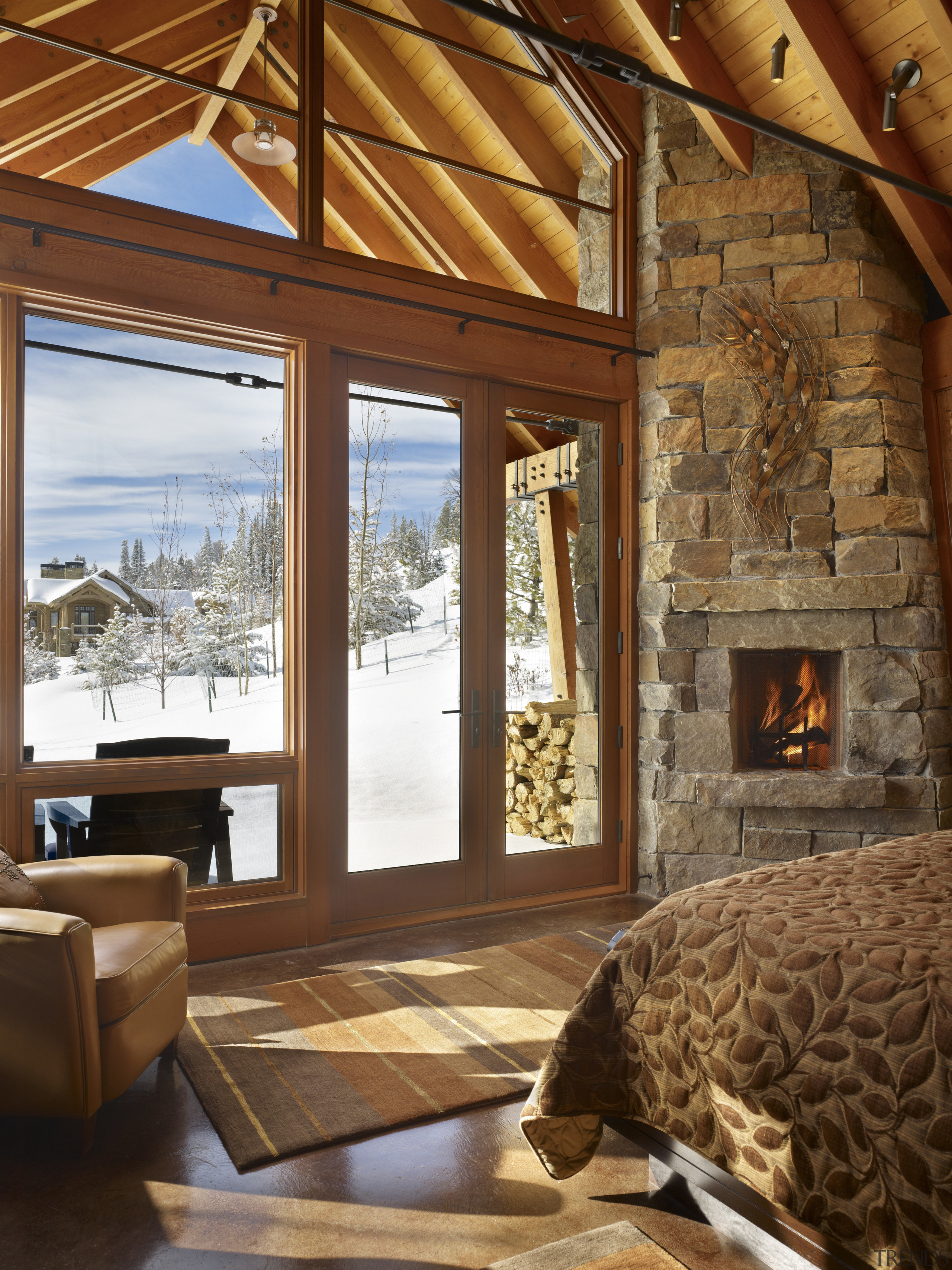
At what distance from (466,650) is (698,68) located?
2.95 m

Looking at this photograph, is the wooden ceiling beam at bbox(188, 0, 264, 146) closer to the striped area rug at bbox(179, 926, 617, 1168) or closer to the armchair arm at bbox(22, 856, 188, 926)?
the armchair arm at bbox(22, 856, 188, 926)

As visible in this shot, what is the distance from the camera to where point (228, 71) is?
3.75 meters

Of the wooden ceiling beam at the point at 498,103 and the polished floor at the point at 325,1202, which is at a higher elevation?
the wooden ceiling beam at the point at 498,103

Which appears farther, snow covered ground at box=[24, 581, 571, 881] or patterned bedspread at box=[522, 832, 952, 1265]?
snow covered ground at box=[24, 581, 571, 881]

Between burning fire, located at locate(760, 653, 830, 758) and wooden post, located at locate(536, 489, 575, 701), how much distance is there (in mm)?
987

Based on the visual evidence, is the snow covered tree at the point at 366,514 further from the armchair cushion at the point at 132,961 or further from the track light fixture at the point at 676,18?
the track light fixture at the point at 676,18

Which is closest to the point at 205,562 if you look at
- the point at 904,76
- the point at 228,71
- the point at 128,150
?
the point at 128,150

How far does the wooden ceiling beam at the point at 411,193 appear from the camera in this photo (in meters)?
4.04

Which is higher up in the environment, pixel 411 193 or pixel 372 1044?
pixel 411 193

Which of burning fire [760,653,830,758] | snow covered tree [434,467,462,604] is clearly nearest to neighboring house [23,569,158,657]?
snow covered tree [434,467,462,604]

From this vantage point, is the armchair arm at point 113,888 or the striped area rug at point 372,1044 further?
the armchair arm at point 113,888

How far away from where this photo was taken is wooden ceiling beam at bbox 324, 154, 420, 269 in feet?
13.1

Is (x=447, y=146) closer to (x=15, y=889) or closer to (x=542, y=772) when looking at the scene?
(x=542, y=772)

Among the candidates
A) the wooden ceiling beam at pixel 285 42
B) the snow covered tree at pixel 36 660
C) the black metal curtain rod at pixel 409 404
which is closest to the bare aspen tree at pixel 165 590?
the snow covered tree at pixel 36 660
